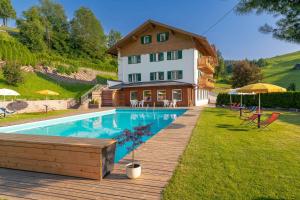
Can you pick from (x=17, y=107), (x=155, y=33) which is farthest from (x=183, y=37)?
(x=17, y=107)

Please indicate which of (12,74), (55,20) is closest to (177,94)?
(12,74)

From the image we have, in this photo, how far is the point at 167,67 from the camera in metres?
26.2

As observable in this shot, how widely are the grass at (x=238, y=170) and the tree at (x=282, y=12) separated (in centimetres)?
271

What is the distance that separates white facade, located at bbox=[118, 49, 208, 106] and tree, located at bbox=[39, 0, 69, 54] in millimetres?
25916

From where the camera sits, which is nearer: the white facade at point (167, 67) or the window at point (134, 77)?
the white facade at point (167, 67)

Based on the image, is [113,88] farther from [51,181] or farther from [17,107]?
[51,181]

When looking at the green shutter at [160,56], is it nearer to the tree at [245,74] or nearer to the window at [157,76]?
the window at [157,76]

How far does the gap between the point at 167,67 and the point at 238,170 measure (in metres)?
22.5

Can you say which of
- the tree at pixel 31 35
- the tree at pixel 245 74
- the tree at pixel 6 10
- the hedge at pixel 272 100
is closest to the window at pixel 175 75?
the hedge at pixel 272 100

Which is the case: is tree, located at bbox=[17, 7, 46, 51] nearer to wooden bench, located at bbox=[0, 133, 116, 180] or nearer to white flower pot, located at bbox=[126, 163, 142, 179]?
wooden bench, located at bbox=[0, 133, 116, 180]

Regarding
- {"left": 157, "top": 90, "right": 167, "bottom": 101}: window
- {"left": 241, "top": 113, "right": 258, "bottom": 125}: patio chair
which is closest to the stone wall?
{"left": 157, "top": 90, "right": 167, "bottom": 101}: window

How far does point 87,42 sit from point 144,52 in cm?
2755

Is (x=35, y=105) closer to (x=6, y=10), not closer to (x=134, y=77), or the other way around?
(x=134, y=77)

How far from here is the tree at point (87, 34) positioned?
160 ft
